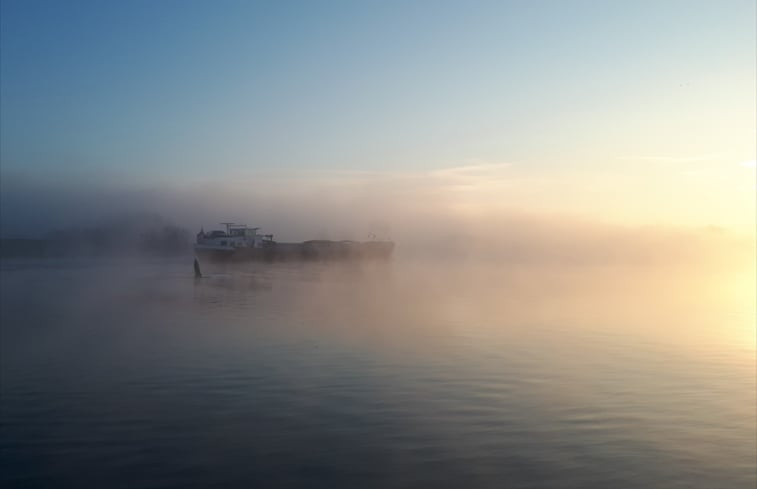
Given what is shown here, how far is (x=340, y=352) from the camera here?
72.2 feet

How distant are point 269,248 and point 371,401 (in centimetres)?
9494

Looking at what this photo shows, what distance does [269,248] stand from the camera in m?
109

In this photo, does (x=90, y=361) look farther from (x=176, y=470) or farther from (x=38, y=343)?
(x=176, y=470)

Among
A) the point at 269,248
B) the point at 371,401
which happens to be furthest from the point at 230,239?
the point at 371,401

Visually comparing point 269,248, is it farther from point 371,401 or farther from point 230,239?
point 371,401

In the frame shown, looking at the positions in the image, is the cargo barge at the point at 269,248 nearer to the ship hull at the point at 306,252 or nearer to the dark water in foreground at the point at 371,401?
the ship hull at the point at 306,252

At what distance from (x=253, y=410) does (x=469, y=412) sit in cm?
486

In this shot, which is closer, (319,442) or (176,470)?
(176,470)

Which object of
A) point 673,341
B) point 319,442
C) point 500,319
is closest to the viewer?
point 319,442

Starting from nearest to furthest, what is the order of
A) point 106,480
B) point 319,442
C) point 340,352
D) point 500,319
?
point 106,480, point 319,442, point 340,352, point 500,319

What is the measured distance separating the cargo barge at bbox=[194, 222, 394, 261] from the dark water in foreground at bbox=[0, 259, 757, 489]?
67.2m

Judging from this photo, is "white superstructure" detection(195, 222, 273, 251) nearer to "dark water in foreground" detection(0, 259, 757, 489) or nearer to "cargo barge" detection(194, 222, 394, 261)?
"cargo barge" detection(194, 222, 394, 261)

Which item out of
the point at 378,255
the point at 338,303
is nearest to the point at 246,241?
the point at 378,255

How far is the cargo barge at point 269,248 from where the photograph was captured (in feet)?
329
